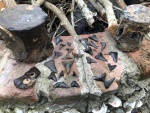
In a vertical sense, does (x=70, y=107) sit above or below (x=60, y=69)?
below

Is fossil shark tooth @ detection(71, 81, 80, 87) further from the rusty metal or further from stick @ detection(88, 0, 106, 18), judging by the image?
stick @ detection(88, 0, 106, 18)

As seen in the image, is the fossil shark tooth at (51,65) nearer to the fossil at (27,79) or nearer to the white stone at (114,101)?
the fossil at (27,79)

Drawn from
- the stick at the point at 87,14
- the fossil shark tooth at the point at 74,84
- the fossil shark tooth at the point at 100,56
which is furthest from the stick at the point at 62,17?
the fossil shark tooth at the point at 74,84

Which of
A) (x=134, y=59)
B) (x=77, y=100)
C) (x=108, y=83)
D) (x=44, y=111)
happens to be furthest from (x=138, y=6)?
(x=44, y=111)

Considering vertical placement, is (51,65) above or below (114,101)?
above

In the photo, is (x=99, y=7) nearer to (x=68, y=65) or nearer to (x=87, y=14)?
(x=87, y=14)

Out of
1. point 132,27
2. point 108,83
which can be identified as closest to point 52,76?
point 108,83

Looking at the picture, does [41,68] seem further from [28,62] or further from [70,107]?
[70,107]
